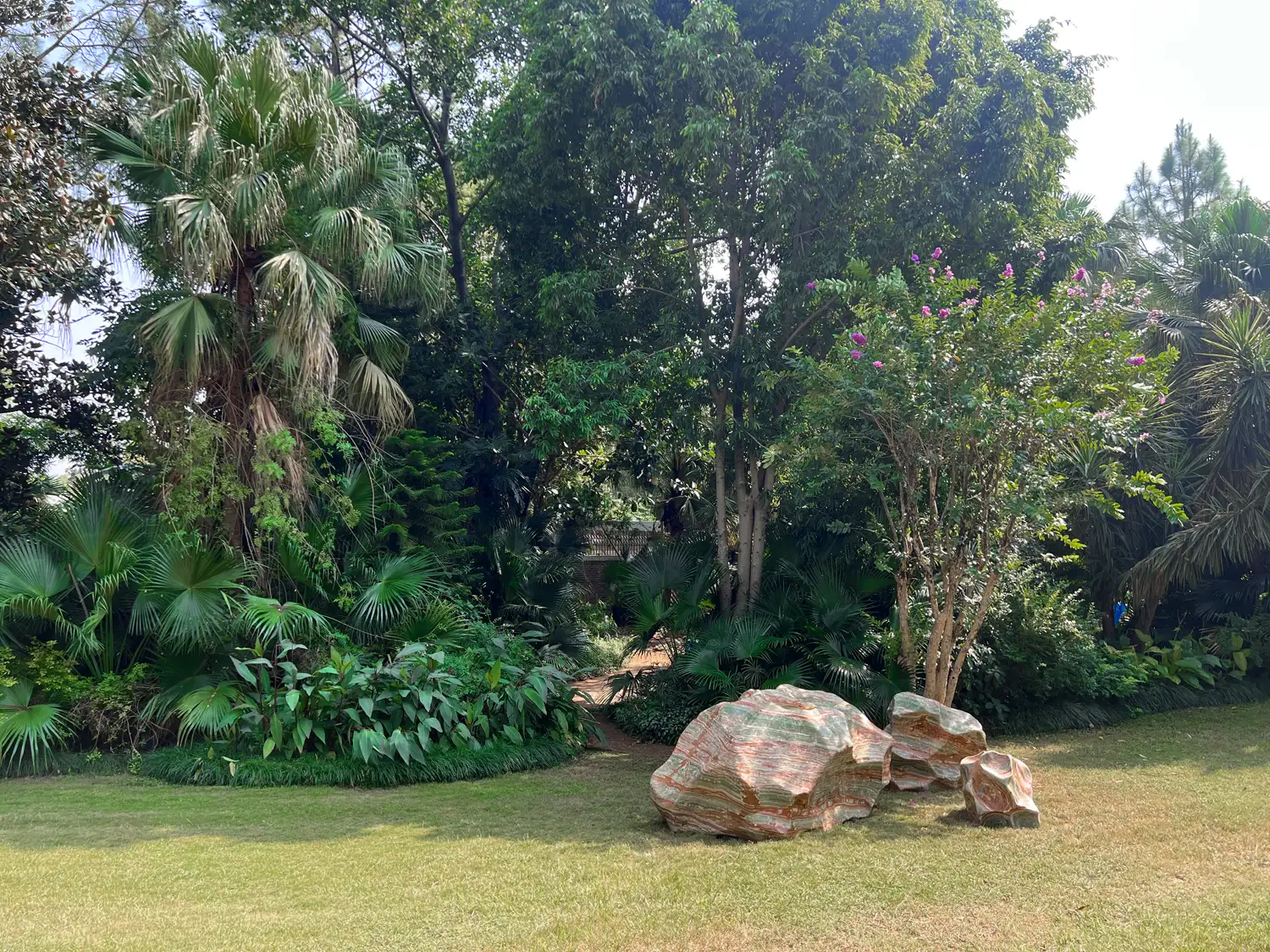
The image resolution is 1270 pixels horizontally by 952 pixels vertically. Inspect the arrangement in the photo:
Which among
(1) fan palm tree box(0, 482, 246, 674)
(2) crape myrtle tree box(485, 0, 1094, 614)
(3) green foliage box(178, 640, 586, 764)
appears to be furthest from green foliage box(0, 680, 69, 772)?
(2) crape myrtle tree box(485, 0, 1094, 614)

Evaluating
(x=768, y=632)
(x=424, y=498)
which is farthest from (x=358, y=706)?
(x=768, y=632)

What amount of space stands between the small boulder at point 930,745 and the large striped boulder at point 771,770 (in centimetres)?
70

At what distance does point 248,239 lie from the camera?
9.79 metres

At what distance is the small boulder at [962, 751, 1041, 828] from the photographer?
6.71 meters

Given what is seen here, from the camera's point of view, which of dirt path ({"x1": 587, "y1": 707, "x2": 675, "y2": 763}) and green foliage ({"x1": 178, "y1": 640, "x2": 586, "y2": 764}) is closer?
green foliage ({"x1": 178, "y1": 640, "x2": 586, "y2": 764})

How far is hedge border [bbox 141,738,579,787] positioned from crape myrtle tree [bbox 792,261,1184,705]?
427cm

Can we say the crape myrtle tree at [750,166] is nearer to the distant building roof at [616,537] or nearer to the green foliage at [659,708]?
the green foliage at [659,708]

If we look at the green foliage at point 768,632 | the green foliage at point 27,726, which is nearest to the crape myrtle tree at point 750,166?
the green foliage at point 768,632

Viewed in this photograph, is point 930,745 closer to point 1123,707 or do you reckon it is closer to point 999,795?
point 999,795

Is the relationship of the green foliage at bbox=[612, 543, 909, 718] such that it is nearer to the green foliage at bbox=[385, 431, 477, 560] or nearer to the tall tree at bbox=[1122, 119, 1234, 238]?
the green foliage at bbox=[385, 431, 477, 560]

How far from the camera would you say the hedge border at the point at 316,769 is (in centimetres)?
833

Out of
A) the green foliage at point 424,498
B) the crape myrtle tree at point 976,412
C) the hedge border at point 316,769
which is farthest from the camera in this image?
the green foliage at point 424,498

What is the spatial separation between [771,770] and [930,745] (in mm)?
2001

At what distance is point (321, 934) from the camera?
4754mm
